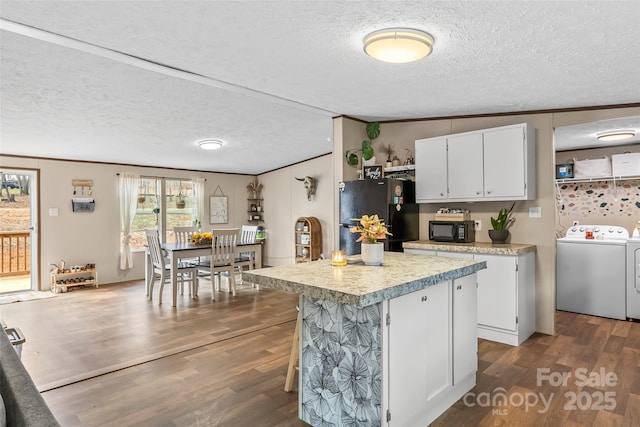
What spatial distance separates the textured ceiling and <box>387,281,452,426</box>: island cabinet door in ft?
5.10

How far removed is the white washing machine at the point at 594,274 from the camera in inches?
165

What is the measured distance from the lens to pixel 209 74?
3.07 meters

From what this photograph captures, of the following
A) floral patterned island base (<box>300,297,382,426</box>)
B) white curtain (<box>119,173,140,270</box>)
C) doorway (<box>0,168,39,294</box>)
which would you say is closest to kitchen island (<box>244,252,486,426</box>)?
floral patterned island base (<box>300,297,382,426</box>)

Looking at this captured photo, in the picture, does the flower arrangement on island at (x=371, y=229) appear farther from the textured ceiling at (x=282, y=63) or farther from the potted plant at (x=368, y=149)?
the potted plant at (x=368, y=149)

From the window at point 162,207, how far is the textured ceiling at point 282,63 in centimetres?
223

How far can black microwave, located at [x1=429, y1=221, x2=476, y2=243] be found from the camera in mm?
3924

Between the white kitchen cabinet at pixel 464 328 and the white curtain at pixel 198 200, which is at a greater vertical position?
the white curtain at pixel 198 200

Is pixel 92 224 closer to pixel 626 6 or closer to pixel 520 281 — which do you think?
pixel 520 281

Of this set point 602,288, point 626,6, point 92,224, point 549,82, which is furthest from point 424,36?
point 92,224

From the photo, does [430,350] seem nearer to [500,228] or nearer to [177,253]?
[500,228]

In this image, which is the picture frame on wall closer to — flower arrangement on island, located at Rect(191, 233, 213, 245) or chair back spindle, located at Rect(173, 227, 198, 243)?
chair back spindle, located at Rect(173, 227, 198, 243)

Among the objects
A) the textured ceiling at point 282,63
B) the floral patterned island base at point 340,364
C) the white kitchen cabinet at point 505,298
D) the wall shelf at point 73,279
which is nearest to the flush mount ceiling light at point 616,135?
the textured ceiling at point 282,63

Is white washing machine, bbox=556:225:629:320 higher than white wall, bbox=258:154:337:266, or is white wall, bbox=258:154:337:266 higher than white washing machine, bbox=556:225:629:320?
white wall, bbox=258:154:337:266

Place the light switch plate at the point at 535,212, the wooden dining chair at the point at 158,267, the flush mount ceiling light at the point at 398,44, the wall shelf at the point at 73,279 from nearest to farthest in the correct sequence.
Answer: the flush mount ceiling light at the point at 398,44, the light switch plate at the point at 535,212, the wooden dining chair at the point at 158,267, the wall shelf at the point at 73,279
